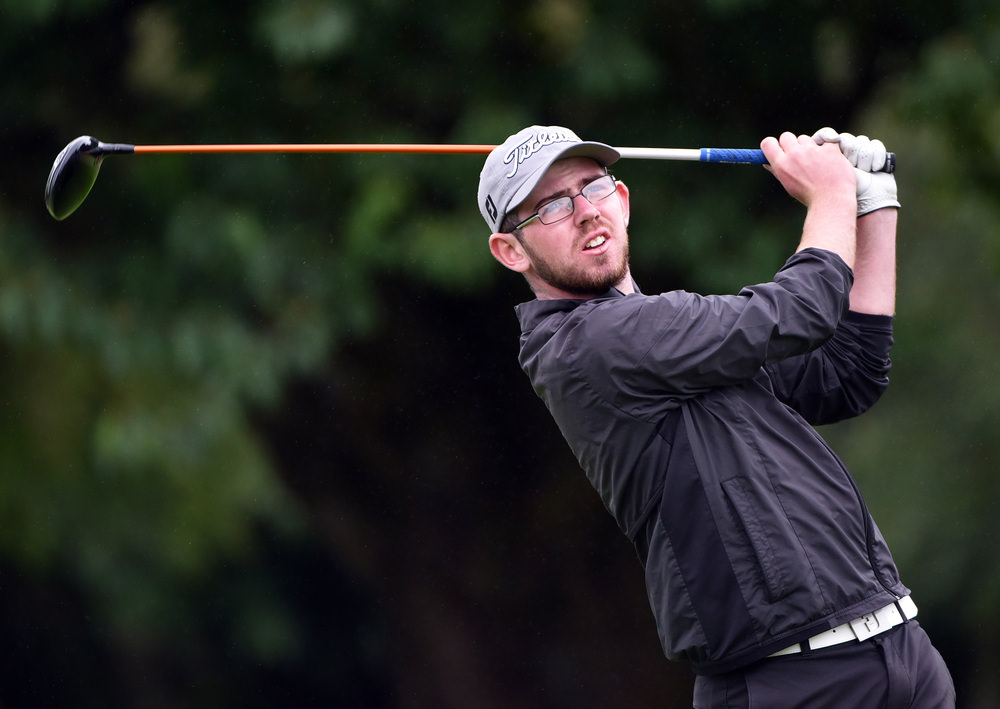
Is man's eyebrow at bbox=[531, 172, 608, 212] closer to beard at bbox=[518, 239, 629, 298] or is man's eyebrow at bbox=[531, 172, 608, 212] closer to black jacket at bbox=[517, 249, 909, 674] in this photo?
beard at bbox=[518, 239, 629, 298]

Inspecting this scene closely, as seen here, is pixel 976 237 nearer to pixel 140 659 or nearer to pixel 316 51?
pixel 316 51

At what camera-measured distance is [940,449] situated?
6574 millimetres

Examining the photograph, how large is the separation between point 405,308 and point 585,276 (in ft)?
12.0

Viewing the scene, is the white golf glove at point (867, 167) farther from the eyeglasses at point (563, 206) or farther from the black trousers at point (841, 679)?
the black trousers at point (841, 679)

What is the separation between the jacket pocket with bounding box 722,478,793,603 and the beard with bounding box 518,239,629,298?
510 millimetres

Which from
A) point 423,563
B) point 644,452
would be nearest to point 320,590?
point 423,563

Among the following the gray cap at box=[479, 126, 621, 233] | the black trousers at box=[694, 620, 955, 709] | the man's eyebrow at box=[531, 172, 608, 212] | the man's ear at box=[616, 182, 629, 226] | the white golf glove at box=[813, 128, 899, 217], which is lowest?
the black trousers at box=[694, 620, 955, 709]

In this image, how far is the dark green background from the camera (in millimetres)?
5473

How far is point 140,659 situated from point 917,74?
5.57 metres

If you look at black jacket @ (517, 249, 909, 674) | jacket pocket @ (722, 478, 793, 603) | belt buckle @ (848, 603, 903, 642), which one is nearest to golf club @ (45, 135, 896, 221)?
black jacket @ (517, 249, 909, 674)

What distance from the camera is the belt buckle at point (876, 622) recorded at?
2455mm

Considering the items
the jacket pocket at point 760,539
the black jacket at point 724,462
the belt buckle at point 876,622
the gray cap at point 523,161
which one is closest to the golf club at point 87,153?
the gray cap at point 523,161

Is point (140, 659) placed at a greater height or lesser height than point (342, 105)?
lesser

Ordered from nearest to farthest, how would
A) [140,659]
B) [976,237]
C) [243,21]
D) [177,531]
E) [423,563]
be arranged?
1. [243,21]
2. [976,237]
3. [177,531]
4. [423,563]
5. [140,659]
